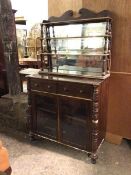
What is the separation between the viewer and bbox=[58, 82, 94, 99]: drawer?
1.89m

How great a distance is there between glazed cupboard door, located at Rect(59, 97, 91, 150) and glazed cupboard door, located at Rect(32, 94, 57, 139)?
0.11m

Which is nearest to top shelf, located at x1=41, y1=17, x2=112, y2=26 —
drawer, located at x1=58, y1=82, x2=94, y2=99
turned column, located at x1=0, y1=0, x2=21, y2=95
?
turned column, located at x1=0, y1=0, x2=21, y2=95

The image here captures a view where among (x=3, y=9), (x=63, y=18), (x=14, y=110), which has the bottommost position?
(x=14, y=110)

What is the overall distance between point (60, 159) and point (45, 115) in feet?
1.74

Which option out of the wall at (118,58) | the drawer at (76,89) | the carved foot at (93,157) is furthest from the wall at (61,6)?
the carved foot at (93,157)

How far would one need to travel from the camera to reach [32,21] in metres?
5.68

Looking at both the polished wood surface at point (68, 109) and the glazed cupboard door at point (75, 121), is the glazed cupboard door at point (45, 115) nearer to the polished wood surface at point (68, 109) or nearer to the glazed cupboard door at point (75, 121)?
the polished wood surface at point (68, 109)

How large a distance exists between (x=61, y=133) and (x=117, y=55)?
3.67 feet

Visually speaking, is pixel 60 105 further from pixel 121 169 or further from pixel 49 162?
pixel 121 169

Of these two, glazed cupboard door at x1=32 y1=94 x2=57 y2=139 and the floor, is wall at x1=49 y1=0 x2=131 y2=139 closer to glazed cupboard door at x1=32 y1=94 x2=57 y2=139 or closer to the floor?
the floor

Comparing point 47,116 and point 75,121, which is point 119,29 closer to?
point 75,121

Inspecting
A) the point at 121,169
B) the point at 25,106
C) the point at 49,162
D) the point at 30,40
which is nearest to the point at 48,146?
A: the point at 49,162

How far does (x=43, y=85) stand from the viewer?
7.09 feet

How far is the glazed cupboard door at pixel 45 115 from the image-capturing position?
7.17ft
